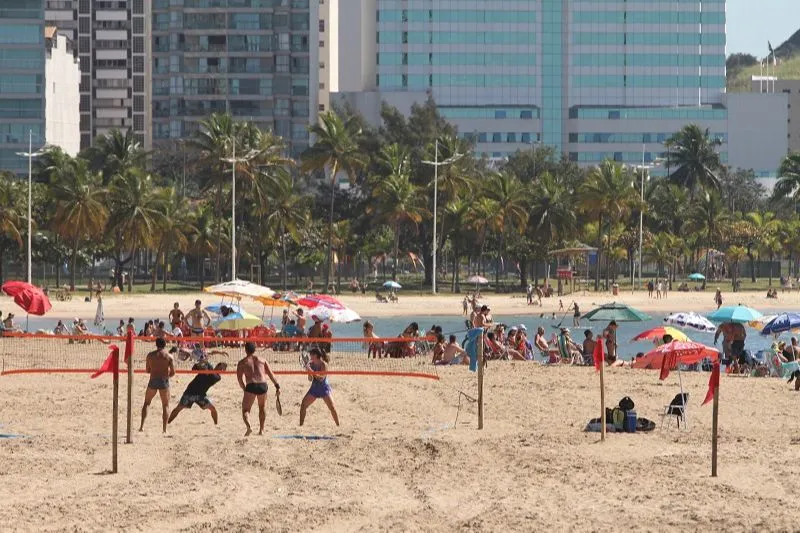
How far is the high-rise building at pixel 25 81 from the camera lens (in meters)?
117

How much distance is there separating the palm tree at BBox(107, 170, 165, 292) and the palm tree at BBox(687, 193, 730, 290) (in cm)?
3815

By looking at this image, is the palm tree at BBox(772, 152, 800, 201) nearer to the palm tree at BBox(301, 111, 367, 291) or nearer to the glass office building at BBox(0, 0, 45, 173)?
the palm tree at BBox(301, 111, 367, 291)

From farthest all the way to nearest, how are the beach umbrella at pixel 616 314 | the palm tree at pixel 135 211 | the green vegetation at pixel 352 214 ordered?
the green vegetation at pixel 352 214, the palm tree at pixel 135 211, the beach umbrella at pixel 616 314

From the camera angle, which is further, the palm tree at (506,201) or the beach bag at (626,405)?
the palm tree at (506,201)

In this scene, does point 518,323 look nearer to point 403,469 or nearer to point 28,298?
point 28,298

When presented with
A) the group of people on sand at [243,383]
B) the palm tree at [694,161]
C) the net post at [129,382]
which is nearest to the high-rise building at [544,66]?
the palm tree at [694,161]

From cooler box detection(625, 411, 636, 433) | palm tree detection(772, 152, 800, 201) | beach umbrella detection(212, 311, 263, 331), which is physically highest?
palm tree detection(772, 152, 800, 201)

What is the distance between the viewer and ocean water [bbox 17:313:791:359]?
164 feet

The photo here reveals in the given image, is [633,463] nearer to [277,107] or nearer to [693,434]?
[693,434]

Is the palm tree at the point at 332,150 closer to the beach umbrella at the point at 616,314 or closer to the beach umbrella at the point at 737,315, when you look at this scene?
the beach umbrella at the point at 616,314

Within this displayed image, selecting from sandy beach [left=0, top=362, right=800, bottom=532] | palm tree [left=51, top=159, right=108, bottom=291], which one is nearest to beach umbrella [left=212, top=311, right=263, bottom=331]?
sandy beach [left=0, top=362, right=800, bottom=532]

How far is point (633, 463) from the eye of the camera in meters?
18.2

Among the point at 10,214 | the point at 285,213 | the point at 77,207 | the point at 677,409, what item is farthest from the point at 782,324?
the point at 285,213

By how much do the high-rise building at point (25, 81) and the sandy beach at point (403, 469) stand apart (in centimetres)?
9737
